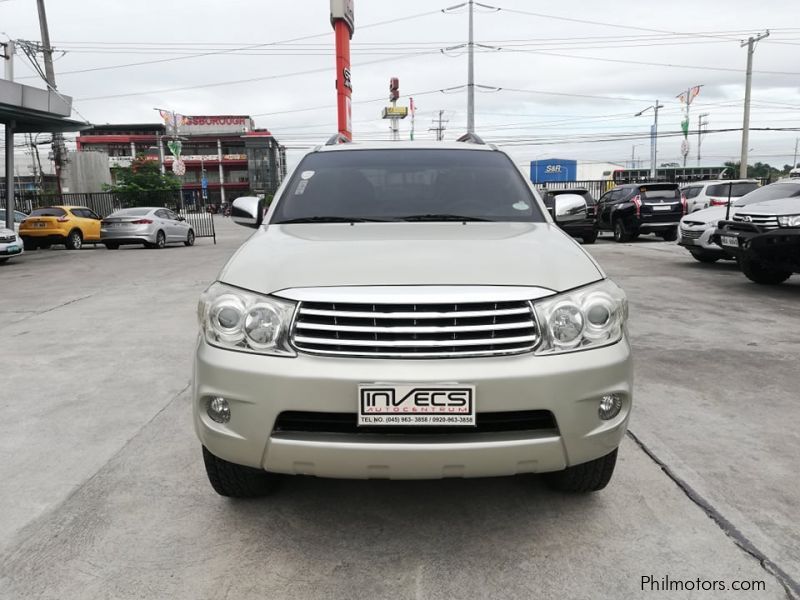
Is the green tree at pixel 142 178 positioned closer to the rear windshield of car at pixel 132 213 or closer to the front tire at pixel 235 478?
the rear windshield of car at pixel 132 213

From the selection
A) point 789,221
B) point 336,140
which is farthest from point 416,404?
point 789,221

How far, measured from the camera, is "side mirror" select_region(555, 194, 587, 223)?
3770 mm

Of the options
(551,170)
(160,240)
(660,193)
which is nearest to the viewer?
(660,193)

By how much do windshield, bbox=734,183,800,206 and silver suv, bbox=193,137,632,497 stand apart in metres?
7.88

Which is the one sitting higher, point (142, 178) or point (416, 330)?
point (142, 178)

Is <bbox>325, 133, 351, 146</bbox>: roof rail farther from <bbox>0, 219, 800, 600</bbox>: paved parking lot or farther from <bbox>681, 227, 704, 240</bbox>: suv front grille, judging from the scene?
<bbox>681, 227, 704, 240</bbox>: suv front grille

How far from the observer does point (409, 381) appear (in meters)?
2.09

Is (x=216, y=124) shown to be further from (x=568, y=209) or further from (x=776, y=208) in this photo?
(x=568, y=209)

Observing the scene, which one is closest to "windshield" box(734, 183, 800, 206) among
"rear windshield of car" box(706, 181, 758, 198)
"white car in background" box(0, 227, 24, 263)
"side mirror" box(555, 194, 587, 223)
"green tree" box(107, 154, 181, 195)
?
"rear windshield of car" box(706, 181, 758, 198)

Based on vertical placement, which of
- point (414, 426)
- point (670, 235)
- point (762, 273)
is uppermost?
point (414, 426)

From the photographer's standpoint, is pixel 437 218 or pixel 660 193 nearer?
pixel 437 218

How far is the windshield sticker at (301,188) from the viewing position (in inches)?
142

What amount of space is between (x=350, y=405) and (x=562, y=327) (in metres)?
0.81

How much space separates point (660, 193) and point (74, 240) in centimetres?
1656
